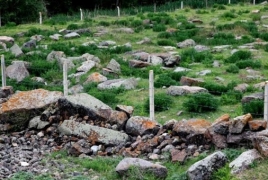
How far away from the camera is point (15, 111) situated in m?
11.5

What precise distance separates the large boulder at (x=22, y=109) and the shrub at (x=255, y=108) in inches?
162

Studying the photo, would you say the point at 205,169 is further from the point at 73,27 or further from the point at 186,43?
the point at 73,27

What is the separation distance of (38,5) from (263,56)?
2124 cm

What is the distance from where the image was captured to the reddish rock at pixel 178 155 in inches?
366

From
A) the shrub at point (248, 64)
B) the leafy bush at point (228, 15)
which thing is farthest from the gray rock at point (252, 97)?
the leafy bush at point (228, 15)

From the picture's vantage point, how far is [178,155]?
9.41m

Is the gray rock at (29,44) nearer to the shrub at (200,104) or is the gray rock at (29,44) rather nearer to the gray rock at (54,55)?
the gray rock at (54,55)

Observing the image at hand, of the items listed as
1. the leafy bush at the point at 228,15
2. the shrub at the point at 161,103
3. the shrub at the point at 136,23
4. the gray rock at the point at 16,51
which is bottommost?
the shrub at the point at 161,103

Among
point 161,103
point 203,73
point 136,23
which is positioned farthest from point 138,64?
point 136,23

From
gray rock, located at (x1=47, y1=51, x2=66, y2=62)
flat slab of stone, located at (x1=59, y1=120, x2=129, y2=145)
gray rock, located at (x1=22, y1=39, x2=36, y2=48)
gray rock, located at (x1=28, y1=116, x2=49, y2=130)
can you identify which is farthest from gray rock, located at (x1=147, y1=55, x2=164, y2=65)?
flat slab of stone, located at (x1=59, y1=120, x2=129, y2=145)

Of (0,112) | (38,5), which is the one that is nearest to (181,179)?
(0,112)

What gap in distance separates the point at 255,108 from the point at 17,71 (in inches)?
303

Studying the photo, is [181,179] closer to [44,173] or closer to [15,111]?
[44,173]

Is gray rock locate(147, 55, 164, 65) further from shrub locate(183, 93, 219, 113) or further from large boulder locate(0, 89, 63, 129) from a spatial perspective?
large boulder locate(0, 89, 63, 129)
